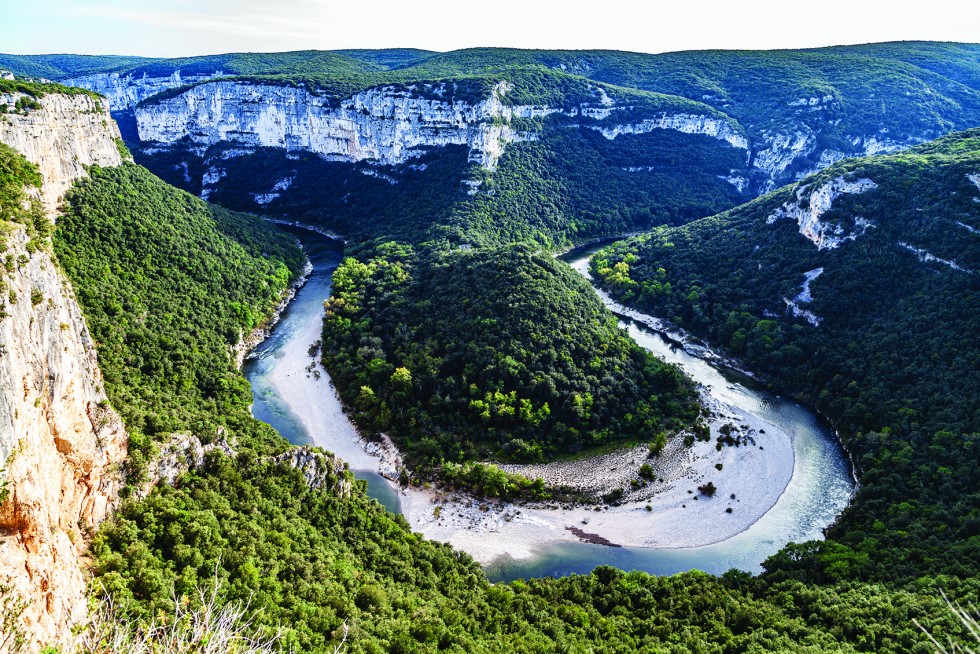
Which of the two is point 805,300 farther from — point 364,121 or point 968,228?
point 364,121

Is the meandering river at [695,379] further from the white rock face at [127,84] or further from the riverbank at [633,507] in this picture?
the white rock face at [127,84]

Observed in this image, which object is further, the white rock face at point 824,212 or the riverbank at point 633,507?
the white rock face at point 824,212

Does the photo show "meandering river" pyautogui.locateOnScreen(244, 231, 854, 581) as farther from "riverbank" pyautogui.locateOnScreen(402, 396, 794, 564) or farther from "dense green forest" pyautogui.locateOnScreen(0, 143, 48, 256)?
"dense green forest" pyautogui.locateOnScreen(0, 143, 48, 256)

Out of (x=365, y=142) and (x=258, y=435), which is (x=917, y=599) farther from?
(x=365, y=142)

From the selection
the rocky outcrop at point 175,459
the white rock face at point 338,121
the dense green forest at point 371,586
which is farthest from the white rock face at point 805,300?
the rocky outcrop at point 175,459

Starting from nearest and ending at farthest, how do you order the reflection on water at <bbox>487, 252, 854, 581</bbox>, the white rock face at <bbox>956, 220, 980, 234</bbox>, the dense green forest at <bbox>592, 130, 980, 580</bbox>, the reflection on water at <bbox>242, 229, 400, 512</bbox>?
1. the dense green forest at <bbox>592, 130, 980, 580</bbox>
2. the reflection on water at <bbox>487, 252, 854, 581</bbox>
3. the reflection on water at <bbox>242, 229, 400, 512</bbox>
4. the white rock face at <bbox>956, 220, 980, 234</bbox>

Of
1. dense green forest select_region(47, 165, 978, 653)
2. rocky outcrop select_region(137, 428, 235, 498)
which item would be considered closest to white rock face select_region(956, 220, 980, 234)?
dense green forest select_region(47, 165, 978, 653)

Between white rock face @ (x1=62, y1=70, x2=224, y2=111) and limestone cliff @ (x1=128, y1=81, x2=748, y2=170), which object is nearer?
limestone cliff @ (x1=128, y1=81, x2=748, y2=170)

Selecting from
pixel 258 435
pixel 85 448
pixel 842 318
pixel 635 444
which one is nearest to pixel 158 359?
pixel 258 435

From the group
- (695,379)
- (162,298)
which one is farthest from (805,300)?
(162,298)
